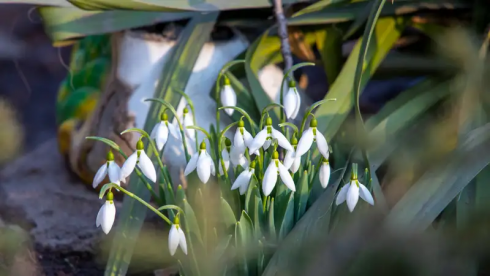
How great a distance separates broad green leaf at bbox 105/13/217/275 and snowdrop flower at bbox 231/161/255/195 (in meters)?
0.24

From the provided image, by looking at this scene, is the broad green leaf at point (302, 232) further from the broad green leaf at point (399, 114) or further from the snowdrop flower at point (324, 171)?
the broad green leaf at point (399, 114)

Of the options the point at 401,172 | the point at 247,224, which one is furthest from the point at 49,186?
the point at 401,172

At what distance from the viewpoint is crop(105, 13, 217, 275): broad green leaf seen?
0.98 m

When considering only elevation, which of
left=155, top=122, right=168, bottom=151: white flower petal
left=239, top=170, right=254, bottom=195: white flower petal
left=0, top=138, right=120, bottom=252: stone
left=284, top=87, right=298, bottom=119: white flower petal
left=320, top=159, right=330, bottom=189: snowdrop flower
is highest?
left=284, top=87, right=298, bottom=119: white flower petal

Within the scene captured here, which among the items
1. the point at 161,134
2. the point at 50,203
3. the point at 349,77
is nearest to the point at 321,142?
the point at 161,134

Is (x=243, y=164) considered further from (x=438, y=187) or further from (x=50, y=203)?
(x=50, y=203)

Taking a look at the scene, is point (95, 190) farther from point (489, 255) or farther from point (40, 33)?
point (40, 33)

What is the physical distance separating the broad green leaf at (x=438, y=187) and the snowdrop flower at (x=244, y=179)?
211 mm

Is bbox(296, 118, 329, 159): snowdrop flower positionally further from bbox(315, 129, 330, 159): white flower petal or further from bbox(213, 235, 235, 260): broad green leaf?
bbox(213, 235, 235, 260): broad green leaf

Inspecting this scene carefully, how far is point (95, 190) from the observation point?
1.38 meters

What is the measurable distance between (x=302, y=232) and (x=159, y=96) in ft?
1.52

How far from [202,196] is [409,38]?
0.69 metres

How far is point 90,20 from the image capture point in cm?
131

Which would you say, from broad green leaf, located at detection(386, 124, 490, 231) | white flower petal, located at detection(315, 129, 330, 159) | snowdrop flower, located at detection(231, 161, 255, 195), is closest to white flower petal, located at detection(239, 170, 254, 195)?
snowdrop flower, located at detection(231, 161, 255, 195)
